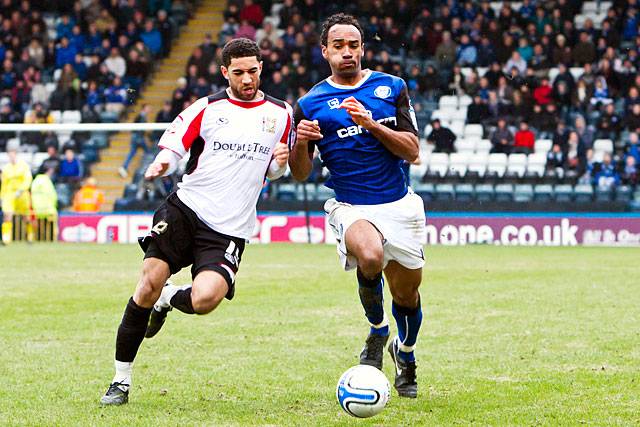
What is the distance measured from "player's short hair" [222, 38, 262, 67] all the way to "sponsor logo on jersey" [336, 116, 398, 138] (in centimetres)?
68

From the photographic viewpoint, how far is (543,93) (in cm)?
2475

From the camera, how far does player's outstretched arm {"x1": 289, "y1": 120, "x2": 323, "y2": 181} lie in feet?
21.9

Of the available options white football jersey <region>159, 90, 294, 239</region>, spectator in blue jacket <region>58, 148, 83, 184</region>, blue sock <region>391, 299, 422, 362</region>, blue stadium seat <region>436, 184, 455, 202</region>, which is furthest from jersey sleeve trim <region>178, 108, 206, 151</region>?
spectator in blue jacket <region>58, 148, 83, 184</region>

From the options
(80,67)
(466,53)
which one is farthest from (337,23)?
(80,67)

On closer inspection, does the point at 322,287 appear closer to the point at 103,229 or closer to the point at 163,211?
the point at 163,211

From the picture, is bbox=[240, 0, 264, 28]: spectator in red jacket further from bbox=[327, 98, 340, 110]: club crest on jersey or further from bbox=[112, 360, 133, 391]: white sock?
bbox=[112, 360, 133, 391]: white sock

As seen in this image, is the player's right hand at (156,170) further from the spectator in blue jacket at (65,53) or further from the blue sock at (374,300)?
the spectator in blue jacket at (65,53)

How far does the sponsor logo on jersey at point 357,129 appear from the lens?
6906 mm

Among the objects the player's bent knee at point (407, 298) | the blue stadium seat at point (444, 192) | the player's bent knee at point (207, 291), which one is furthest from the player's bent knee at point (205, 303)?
the blue stadium seat at point (444, 192)

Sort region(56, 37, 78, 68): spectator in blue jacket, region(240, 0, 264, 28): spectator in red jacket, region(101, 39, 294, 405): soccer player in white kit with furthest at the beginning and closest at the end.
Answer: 1. region(56, 37, 78, 68): spectator in blue jacket
2. region(240, 0, 264, 28): spectator in red jacket
3. region(101, 39, 294, 405): soccer player in white kit

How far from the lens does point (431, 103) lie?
25094 mm

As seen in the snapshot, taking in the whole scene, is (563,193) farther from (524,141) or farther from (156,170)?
(156,170)

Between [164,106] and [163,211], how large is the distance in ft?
69.8

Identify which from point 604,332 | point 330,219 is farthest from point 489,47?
point 330,219
